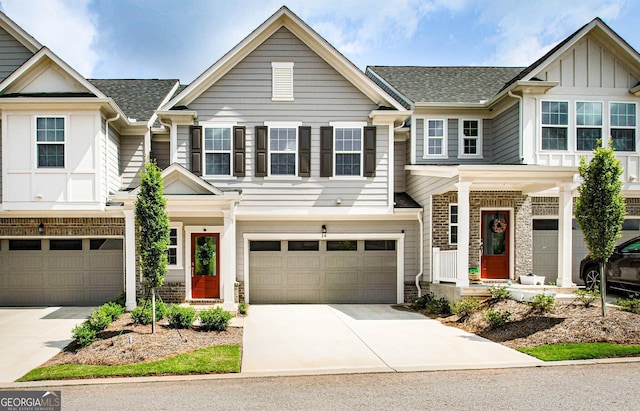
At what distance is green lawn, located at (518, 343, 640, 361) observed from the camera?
25.0 ft

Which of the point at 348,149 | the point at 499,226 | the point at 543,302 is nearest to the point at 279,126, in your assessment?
the point at 348,149

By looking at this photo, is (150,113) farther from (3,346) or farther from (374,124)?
(3,346)

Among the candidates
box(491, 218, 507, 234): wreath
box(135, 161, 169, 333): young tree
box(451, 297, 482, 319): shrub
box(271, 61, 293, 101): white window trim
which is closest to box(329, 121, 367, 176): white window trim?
box(271, 61, 293, 101): white window trim

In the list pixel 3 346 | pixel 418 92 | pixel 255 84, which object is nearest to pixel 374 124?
pixel 418 92

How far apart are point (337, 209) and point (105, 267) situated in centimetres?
711

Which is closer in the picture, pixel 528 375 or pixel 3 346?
pixel 528 375

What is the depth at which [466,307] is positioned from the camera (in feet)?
35.7

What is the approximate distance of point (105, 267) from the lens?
13.7 metres

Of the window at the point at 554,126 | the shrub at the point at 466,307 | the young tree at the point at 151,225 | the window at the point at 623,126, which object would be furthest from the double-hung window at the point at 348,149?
the window at the point at 623,126

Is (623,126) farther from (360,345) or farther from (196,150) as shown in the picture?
(196,150)

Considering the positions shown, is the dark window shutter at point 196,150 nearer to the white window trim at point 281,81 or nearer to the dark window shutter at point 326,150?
the white window trim at point 281,81

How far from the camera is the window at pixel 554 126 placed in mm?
13391

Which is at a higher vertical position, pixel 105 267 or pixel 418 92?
pixel 418 92

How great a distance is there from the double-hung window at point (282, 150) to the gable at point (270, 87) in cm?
50
